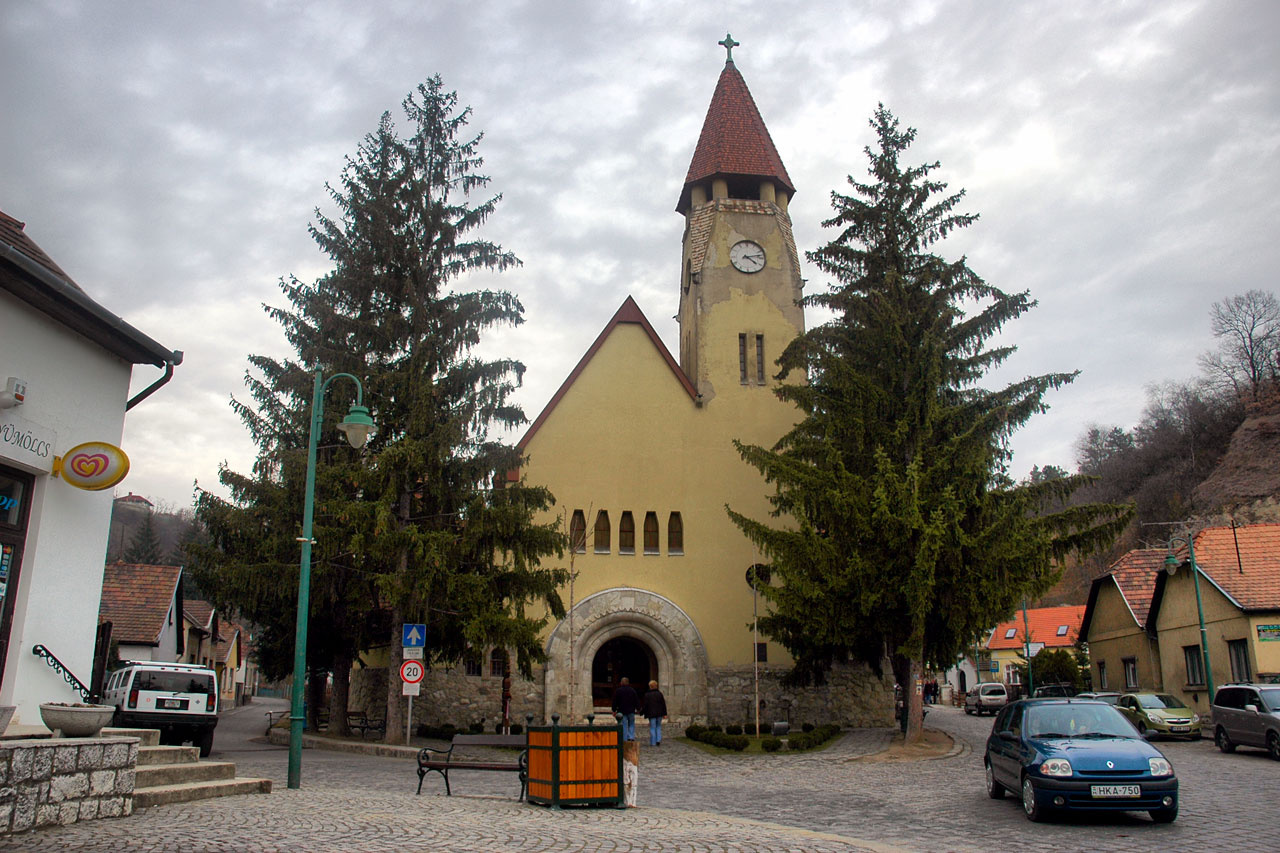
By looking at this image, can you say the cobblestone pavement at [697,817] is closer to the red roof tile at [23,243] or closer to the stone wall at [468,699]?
the red roof tile at [23,243]

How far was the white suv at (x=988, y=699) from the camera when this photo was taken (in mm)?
43656

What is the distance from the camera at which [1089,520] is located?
19641 mm

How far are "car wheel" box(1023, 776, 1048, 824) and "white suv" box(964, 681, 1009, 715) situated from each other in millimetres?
35386

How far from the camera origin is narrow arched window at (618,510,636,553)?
27750 mm

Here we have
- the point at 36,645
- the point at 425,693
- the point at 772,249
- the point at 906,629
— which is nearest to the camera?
the point at 36,645

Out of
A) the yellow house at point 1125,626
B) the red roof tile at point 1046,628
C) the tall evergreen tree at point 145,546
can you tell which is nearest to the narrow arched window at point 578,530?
the yellow house at point 1125,626

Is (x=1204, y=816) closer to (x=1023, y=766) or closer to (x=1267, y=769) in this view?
(x=1023, y=766)

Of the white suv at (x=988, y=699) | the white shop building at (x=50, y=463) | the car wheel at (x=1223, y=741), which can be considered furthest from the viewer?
the white suv at (x=988, y=699)

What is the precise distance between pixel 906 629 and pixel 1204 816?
9855 millimetres

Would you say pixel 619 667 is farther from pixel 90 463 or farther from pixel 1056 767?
pixel 90 463

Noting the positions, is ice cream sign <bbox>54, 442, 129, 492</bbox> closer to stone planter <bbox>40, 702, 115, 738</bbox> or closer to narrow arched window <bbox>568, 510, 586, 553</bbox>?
stone planter <bbox>40, 702, 115, 738</bbox>

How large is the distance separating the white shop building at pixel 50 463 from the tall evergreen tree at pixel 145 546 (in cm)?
5525

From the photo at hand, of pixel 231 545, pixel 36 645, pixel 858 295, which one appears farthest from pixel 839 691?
pixel 36 645

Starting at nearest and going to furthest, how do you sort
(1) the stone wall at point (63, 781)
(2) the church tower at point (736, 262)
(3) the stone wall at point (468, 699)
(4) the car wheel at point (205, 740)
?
(1) the stone wall at point (63, 781)
(4) the car wheel at point (205, 740)
(3) the stone wall at point (468, 699)
(2) the church tower at point (736, 262)
